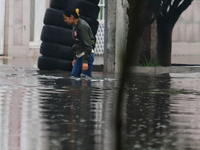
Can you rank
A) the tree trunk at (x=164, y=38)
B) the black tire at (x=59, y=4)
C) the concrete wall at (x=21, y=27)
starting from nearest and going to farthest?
the black tire at (x=59, y=4)
the tree trunk at (x=164, y=38)
the concrete wall at (x=21, y=27)

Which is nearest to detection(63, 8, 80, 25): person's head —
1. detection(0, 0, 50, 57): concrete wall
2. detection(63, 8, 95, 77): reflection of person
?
detection(63, 8, 95, 77): reflection of person

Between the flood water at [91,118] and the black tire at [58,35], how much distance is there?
5272 mm

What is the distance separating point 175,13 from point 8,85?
8023 mm

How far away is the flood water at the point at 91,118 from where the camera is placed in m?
Answer: 4.54

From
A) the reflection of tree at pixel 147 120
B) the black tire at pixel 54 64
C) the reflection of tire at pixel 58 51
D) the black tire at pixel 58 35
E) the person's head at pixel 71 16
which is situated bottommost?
the reflection of tree at pixel 147 120

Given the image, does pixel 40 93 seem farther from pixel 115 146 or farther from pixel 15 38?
pixel 15 38

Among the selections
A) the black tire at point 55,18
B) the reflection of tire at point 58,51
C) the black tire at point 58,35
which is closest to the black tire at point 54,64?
the reflection of tire at point 58,51

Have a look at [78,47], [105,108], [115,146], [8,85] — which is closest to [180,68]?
[78,47]

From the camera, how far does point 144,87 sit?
34.6ft

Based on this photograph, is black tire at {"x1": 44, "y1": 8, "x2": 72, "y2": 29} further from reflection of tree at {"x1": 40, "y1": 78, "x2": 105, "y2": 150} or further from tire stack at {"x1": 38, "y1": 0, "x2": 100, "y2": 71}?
reflection of tree at {"x1": 40, "y1": 78, "x2": 105, "y2": 150}

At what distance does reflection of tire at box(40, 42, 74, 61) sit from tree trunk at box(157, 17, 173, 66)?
3251mm

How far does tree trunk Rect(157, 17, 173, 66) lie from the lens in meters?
17.1

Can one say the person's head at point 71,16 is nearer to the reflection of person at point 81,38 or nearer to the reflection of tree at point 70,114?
the reflection of person at point 81,38

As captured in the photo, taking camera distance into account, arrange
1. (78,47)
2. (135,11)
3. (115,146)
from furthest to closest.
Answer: (78,47)
(115,146)
(135,11)
